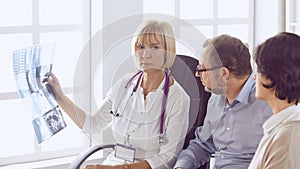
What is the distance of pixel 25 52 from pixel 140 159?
0.68 metres

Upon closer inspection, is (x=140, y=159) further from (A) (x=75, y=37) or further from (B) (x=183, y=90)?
(A) (x=75, y=37)

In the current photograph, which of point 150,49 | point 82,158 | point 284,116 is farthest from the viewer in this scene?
point 82,158

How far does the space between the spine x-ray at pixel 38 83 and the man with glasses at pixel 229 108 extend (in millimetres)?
580

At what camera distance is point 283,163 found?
6.48ft

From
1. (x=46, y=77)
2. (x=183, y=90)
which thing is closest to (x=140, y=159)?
(x=183, y=90)

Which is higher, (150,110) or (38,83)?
(38,83)

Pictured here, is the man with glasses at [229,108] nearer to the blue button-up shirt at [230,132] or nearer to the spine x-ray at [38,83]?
the blue button-up shirt at [230,132]

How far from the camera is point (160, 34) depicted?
2.60 m

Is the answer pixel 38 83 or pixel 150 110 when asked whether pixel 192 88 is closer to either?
pixel 150 110

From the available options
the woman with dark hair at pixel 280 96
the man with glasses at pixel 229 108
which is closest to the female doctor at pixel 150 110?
the man with glasses at pixel 229 108

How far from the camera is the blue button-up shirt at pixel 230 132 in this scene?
2.55 meters

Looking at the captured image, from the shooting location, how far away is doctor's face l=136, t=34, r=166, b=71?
259 cm

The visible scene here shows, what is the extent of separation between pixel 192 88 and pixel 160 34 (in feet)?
1.05

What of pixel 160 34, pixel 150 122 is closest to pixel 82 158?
pixel 150 122
